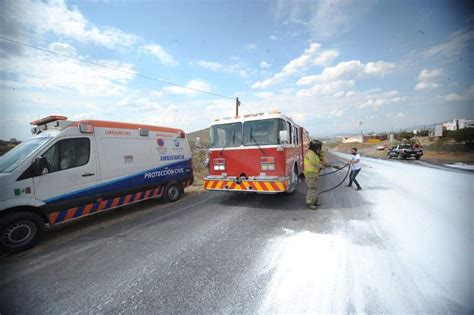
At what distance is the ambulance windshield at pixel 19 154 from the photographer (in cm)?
423

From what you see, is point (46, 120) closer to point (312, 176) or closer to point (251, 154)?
point (251, 154)

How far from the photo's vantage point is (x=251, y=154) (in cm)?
620

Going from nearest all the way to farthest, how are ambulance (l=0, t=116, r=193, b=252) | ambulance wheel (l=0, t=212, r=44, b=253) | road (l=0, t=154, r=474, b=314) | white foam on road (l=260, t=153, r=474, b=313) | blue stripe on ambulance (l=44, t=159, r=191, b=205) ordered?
white foam on road (l=260, t=153, r=474, b=313) → road (l=0, t=154, r=474, b=314) → ambulance wheel (l=0, t=212, r=44, b=253) → ambulance (l=0, t=116, r=193, b=252) → blue stripe on ambulance (l=44, t=159, r=191, b=205)

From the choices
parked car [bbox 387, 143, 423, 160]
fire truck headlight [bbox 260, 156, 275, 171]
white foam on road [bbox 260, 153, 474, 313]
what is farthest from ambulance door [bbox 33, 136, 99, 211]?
parked car [bbox 387, 143, 423, 160]

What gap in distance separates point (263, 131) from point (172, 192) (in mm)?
4077

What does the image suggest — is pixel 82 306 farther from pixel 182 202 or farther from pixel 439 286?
pixel 182 202

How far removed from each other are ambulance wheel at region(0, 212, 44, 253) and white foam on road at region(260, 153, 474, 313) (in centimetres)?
485

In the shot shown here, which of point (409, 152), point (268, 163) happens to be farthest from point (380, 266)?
point (409, 152)

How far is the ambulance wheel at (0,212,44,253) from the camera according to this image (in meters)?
3.91

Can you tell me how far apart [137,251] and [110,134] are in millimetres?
3604

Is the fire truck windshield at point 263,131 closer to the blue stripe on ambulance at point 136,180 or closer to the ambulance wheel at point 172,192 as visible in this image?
the blue stripe on ambulance at point 136,180

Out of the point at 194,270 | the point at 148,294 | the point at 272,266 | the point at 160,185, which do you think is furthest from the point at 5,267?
the point at 272,266

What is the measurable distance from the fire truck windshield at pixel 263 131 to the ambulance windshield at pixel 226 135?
25cm

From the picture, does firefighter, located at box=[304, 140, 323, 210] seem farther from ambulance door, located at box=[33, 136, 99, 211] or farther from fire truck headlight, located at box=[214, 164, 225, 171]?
ambulance door, located at box=[33, 136, 99, 211]
